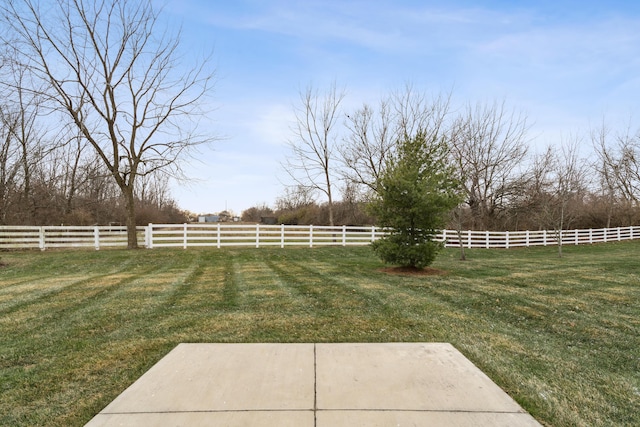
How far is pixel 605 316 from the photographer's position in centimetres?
510

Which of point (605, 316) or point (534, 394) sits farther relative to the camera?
point (605, 316)

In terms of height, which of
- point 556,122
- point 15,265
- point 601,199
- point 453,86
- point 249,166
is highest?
point 453,86

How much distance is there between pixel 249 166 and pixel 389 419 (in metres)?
22.2

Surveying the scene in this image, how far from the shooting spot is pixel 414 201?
899 centimetres

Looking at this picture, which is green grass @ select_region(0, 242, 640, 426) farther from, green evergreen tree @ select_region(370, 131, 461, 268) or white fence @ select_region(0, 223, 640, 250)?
white fence @ select_region(0, 223, 640, 250)

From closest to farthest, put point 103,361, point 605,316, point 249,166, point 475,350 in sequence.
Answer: point 103,361 < point 475,350 < point 605,316 < point 249,166

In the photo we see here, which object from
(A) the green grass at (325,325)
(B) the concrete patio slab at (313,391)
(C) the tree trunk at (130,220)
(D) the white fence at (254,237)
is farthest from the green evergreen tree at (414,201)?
(C) the tree trunk at (130,220)

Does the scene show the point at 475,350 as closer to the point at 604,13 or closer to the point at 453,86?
the point at 604,13

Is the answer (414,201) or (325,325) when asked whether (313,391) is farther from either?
(414,201)

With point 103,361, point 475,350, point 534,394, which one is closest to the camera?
point 534,394

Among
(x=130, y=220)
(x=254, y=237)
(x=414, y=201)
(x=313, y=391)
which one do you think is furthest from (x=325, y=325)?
(x=130, y=220)

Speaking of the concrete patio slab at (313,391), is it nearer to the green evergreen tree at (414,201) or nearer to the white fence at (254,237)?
the green evergreen tree at (414,201)

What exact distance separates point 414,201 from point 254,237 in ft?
32.8

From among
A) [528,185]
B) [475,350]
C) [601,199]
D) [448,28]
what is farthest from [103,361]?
[601,199]
